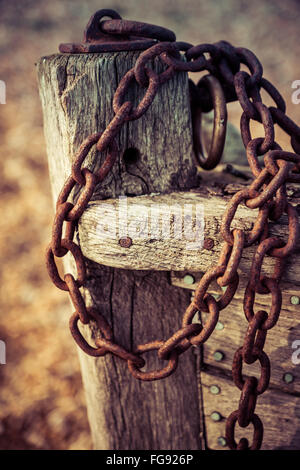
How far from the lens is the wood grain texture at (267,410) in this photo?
4.22ft

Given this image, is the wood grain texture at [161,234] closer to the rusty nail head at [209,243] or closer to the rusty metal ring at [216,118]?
the rusty nail head at [209,243]

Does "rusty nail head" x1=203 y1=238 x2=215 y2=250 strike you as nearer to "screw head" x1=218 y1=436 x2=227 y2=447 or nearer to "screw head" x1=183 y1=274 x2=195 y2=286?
"screw head" x1=183 y1=274 x2=195 y2=286

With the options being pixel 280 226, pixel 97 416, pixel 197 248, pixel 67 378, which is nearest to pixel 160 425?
pixel 97 416

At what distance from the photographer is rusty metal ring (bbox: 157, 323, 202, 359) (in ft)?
3.06

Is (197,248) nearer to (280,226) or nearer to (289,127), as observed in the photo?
(280,226)

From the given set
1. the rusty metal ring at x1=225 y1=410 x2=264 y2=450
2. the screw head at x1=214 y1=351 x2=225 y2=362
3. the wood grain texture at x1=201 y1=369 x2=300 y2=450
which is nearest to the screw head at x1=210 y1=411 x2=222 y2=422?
the wood grain texture at x1=201 y1=369 x2=300 y2=450

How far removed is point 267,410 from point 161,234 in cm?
74

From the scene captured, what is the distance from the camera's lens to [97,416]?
55.9 inches

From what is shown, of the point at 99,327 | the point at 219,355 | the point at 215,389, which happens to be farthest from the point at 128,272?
the point at 215,389

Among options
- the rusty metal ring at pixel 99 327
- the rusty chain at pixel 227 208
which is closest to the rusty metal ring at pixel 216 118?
the rusty chain at pixel 227 208

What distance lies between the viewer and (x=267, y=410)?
1.31 metres

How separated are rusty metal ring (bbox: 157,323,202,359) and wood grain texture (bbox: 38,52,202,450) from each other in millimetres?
279

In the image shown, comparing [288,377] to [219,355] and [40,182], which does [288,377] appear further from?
[40,182]

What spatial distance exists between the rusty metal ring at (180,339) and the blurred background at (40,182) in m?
2.08
